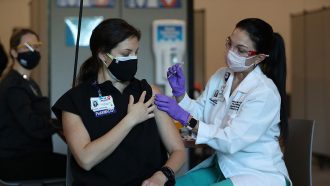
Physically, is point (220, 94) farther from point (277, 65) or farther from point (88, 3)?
point (88, 3)

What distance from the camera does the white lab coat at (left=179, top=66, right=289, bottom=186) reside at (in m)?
1.89

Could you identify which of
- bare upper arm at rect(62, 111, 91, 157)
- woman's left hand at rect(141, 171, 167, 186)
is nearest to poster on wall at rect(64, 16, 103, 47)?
bare upper arm at rect(62, 111, 91, 157)

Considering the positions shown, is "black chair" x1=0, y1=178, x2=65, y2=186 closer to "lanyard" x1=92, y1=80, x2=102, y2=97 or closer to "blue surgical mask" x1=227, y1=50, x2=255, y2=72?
"lanyard" x1=92, y1=80, x2=102, y2=97

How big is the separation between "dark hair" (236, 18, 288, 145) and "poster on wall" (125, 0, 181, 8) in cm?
217

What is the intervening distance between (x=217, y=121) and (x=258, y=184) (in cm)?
32

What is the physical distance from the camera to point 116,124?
1770 mm

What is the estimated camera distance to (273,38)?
210 centimetres

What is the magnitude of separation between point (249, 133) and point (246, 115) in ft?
0.23

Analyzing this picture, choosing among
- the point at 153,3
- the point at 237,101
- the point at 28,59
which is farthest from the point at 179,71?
the point at 153,3

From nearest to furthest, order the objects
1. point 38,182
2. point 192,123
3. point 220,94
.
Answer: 1. point 192,123
2. point 220,94
3. point 38,182

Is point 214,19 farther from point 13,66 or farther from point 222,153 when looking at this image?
point 222,153

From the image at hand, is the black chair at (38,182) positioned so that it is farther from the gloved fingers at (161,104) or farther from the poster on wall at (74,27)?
the poster on wall at (74,27)

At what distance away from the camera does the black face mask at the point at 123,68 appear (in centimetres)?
181

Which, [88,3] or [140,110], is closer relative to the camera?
[140,110]
